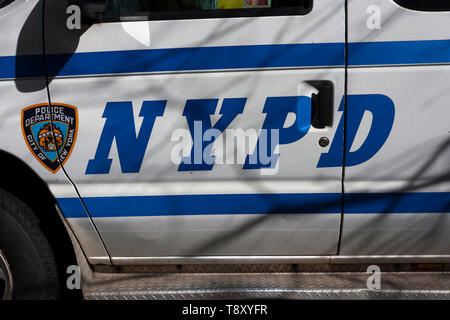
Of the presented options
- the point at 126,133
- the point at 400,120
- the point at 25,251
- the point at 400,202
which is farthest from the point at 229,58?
the point at 25,251

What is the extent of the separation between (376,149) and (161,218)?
105cm

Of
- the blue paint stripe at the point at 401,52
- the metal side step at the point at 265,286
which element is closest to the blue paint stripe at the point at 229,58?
the blue paint stripe at the point at 401,52

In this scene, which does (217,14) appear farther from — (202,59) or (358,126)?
(358,126)

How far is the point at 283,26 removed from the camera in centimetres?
210

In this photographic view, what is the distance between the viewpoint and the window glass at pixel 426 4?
2076 mm

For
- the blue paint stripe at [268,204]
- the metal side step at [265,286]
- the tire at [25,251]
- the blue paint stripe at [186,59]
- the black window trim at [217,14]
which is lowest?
the metal side step at [265,286]

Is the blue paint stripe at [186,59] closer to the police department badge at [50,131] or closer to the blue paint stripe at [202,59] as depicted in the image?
the blue paint stripe at [202,59]

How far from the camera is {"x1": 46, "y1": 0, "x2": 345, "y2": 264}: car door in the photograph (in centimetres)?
211

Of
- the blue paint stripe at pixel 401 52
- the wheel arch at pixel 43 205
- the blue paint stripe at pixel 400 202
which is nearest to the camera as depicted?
the blue paint stripe at pixel 401 52

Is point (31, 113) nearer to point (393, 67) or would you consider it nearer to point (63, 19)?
point (63, 19)

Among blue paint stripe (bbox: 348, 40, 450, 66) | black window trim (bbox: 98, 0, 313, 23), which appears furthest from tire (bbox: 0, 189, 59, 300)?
blue paint stripe (bbox: 348, 40, 450, 66)

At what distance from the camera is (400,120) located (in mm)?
2119

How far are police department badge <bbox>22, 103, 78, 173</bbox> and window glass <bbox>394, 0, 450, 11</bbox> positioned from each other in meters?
→ 1.57
